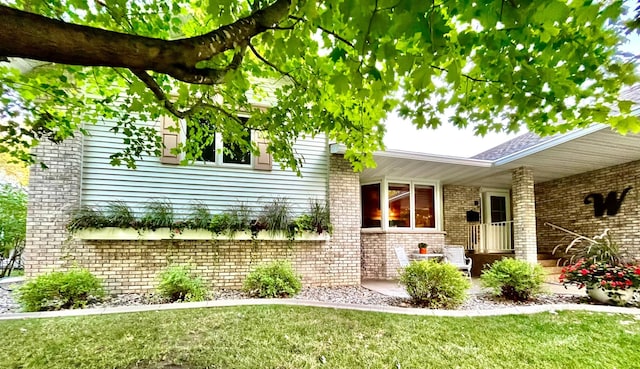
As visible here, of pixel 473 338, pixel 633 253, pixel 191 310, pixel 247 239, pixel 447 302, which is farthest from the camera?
pixel 633 253

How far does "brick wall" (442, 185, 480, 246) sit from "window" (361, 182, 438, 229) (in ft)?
2.89

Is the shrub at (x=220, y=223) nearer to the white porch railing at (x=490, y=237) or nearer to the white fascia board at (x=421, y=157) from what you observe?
the white fascia board at (x=421, y=157)

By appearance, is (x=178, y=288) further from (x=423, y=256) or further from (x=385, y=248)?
(x=423, y=256)

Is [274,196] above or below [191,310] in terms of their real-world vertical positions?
above

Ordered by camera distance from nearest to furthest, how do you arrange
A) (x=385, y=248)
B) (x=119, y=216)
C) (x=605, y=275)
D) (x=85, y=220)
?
(x=605, y=275)
(x=85, y=220)
(x=119, y=216)
(x=385, y=248)

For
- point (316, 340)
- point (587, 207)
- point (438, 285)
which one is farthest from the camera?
point (587, 207)

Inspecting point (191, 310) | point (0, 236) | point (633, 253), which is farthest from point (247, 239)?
point (633, 253)

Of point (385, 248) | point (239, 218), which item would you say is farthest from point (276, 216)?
point (385, 248)

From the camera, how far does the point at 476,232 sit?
10.0 metres

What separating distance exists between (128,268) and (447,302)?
5644 millimetres

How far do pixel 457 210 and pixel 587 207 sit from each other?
311 cm

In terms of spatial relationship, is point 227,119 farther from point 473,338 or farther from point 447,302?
point 447,302

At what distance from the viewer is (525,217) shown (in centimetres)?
744

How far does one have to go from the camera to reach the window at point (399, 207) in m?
8.79
